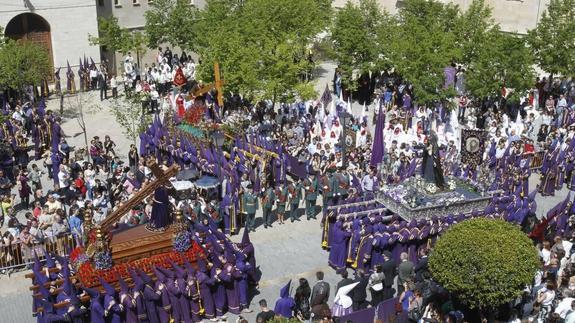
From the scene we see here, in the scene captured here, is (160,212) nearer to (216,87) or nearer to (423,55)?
(216,87)

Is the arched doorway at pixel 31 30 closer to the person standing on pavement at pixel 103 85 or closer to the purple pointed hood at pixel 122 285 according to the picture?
the person standing on pavement at pixel 103 85

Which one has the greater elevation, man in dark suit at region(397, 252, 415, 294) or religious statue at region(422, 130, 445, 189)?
religious statue at region(422, 130, 445, 189)

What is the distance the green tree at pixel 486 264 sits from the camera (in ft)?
48.1

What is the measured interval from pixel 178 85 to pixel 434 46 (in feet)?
39.4

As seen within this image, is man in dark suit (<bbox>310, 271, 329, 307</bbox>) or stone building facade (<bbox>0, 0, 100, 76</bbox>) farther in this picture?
stone building facade (<bbox>0, 0, 100, 76</bbox>)

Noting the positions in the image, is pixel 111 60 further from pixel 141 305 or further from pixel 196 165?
pixel 141 305

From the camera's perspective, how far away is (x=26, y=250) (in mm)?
18625

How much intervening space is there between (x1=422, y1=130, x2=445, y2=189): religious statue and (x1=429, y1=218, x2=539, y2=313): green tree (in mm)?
5508

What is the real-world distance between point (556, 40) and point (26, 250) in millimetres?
26338

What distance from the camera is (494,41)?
1257 inches

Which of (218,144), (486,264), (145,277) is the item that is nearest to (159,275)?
(145,277)

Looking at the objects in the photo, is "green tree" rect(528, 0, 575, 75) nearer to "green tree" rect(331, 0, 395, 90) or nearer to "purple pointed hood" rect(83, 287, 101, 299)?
"green tree" rect(331, 0, 395, 90)

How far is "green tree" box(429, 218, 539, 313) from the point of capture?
14.6 meters

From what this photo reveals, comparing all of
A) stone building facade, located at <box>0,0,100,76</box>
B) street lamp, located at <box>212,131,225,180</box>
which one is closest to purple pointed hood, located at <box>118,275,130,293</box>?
street lamp, located at <box>212,131,225,180</box>
